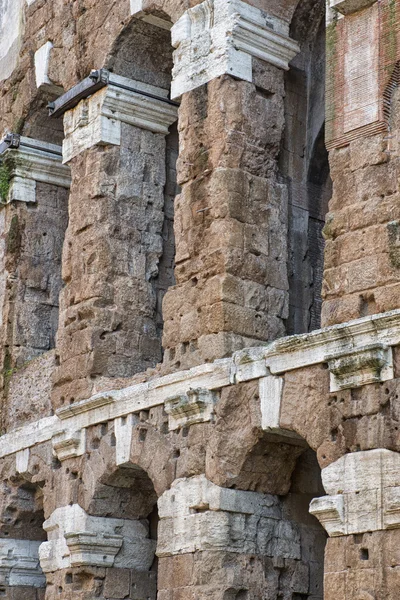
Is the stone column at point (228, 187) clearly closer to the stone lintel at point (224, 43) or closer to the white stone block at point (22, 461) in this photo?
the stone lintel at point (224, 43)

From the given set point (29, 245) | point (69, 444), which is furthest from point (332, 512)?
point (29, 245)

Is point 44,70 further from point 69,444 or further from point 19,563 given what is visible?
point 19,563

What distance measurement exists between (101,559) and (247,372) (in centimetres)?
276

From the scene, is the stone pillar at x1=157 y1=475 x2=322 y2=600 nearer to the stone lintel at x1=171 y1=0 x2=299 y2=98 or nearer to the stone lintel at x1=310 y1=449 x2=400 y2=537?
the stone lintel at x1=310 y1=449 x2=400 y2=537

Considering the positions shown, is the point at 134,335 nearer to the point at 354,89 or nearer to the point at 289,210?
the point at 289,210

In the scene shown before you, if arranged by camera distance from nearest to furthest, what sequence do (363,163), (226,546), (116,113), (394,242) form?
1. (394,242)
2. (363,163)
3. (226,546)
4. (116,113)

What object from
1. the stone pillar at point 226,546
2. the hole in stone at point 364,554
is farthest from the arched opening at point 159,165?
the hole in stone at point 364,554

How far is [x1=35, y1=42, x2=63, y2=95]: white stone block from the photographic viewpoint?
605 inches

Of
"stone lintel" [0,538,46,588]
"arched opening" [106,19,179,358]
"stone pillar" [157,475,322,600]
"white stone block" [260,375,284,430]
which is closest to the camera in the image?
"white stone block" [260,375,284,430]

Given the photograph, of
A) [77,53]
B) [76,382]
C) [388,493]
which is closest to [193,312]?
[76,382]

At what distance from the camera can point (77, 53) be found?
14.7 meters

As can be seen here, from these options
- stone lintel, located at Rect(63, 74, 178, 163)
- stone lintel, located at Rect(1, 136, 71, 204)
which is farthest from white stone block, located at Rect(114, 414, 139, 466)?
stone lintel, located at Rect(1, 136, 71, 204)

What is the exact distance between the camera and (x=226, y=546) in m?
11.5

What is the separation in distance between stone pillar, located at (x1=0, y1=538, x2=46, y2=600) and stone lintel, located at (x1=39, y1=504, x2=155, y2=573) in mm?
1274
